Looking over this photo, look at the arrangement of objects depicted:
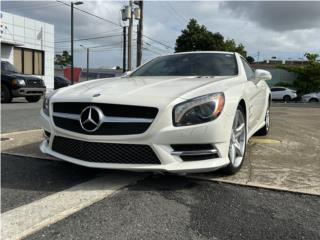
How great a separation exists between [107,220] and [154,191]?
0.78 meters

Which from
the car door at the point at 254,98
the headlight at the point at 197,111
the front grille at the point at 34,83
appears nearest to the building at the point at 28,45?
the front grille at the point at 34,83

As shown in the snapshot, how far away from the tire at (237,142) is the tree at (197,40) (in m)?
41.1

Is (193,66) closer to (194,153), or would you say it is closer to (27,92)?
(194,153)

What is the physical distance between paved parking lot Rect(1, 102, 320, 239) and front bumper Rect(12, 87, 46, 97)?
38.6 feet

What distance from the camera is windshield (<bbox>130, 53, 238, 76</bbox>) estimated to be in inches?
209

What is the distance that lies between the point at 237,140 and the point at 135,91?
1.23 m

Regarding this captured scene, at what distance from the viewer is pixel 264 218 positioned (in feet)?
10.7

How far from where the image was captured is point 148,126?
3.76 meters

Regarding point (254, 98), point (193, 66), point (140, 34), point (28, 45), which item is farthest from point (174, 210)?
point (28, 45)

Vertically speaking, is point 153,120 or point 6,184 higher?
point 153,120

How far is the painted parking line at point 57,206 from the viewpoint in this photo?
3004 millimetres

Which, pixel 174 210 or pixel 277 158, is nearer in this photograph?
pixel 174 210

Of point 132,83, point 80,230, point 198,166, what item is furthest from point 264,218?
point 132,83

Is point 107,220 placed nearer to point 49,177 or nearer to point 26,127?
point 49,177
